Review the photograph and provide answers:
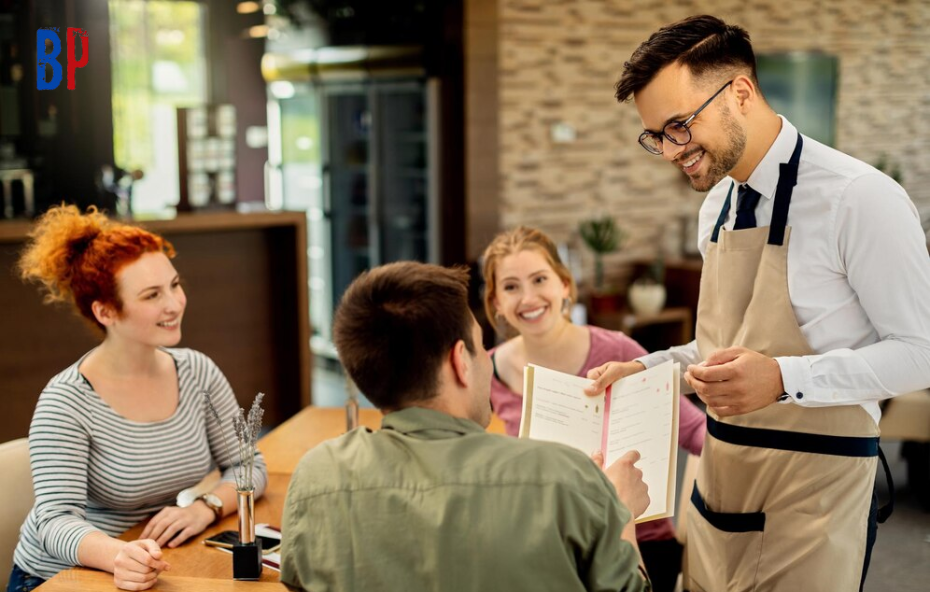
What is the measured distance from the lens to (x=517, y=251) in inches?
106

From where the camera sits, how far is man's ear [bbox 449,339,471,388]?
55.6 inches

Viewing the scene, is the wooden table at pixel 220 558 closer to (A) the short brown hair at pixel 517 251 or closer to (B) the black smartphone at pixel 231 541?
(B) the black smartphone at pixel 231 541

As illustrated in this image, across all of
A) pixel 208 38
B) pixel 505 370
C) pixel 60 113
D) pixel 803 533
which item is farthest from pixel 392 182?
pixel 803 533

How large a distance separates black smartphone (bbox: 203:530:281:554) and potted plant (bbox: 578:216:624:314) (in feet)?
14.0

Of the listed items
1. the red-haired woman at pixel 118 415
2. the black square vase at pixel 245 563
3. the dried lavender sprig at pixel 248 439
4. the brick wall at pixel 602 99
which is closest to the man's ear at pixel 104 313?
the red-haired woman at pixel 118 415

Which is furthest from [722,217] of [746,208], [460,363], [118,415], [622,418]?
[118,415]

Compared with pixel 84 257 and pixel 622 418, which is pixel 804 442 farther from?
pixel 84 257

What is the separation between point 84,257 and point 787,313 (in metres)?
1.63

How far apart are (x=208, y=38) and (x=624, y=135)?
2.77 meters

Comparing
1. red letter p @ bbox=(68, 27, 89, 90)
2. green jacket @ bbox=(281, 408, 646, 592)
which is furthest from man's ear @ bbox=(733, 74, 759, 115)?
red letter p @ bbox=(68, 27, 89, 90)

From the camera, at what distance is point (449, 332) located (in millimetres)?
1405

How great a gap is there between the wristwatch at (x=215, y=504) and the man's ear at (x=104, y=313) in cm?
50

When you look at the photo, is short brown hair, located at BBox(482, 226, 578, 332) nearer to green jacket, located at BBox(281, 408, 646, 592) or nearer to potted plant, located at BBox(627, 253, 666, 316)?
green jacket, located at BBox(281, 408, 646, 592)

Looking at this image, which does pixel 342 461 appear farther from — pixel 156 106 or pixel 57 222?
pixel 156 106
